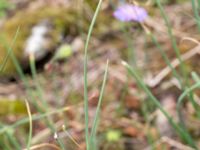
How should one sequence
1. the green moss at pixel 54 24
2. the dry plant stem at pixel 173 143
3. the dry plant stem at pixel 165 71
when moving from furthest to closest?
the green moss at pixel 54 24 → the dry plant stem at pixel 165 71 → the dry plant stem at pixel 173 143

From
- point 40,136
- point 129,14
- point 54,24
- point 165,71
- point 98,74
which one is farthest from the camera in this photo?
point 54,24

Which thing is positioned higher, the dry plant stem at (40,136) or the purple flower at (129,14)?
the purple flower at (129,14)

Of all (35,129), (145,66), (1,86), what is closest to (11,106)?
(35,129)

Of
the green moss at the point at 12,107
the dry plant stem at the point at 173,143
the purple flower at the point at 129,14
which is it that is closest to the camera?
the purple flower at the point at 129,14

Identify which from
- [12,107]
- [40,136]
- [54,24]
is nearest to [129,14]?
[40,136]

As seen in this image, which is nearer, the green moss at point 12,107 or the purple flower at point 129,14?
the purple flower at point 129,14

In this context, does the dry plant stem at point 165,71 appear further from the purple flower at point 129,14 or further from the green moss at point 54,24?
the green moss at point 54,24

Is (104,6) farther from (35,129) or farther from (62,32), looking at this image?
(35,129)

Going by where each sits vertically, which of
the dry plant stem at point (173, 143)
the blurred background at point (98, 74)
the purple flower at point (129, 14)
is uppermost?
the purple flower at point (129, 14)

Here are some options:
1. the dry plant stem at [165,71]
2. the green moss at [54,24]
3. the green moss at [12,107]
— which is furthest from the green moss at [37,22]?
the dry plant stem at [165,71]

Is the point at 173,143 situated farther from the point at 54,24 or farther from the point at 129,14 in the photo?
the point at 54,24

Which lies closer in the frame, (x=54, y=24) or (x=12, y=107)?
(x=12, y=107)
